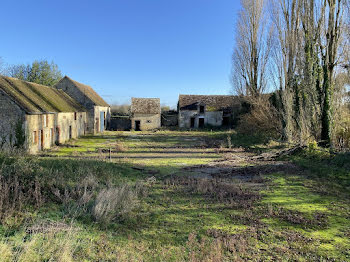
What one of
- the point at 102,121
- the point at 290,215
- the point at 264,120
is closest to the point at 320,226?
the point at 290,215

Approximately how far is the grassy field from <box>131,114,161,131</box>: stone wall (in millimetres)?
28530

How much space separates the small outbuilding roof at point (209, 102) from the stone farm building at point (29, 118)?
21.5 m

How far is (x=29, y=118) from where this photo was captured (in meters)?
16.4

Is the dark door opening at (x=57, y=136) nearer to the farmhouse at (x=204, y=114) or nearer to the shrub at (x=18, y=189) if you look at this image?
the shrub at (x=18, y=189)

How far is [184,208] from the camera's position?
6.93 m

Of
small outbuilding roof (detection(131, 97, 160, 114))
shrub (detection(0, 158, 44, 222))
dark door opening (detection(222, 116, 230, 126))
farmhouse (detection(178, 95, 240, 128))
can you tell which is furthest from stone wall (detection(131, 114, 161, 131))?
shrub (detection(0, 158, 44, 222))

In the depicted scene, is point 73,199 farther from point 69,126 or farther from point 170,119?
point 170,119

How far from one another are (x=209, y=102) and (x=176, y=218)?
118 ft

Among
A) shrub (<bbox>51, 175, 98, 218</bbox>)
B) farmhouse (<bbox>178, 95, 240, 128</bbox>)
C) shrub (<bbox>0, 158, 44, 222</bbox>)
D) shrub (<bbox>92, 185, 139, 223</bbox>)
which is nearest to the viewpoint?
shrub (<bbox>0, 158, 44, 222</bbox>)

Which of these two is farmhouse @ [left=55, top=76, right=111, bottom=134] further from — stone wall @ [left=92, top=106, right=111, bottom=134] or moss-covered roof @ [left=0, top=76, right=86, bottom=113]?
moss-covered roof @ [left=0, top=76, right=86, bottom=113]

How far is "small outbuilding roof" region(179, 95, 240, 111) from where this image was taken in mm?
40219

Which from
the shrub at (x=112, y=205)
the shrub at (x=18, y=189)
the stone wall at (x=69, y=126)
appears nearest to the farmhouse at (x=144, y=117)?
the stone wall at (x=69, y=126)

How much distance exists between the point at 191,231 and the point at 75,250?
98.0 inches

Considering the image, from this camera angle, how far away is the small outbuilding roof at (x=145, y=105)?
128 ft
